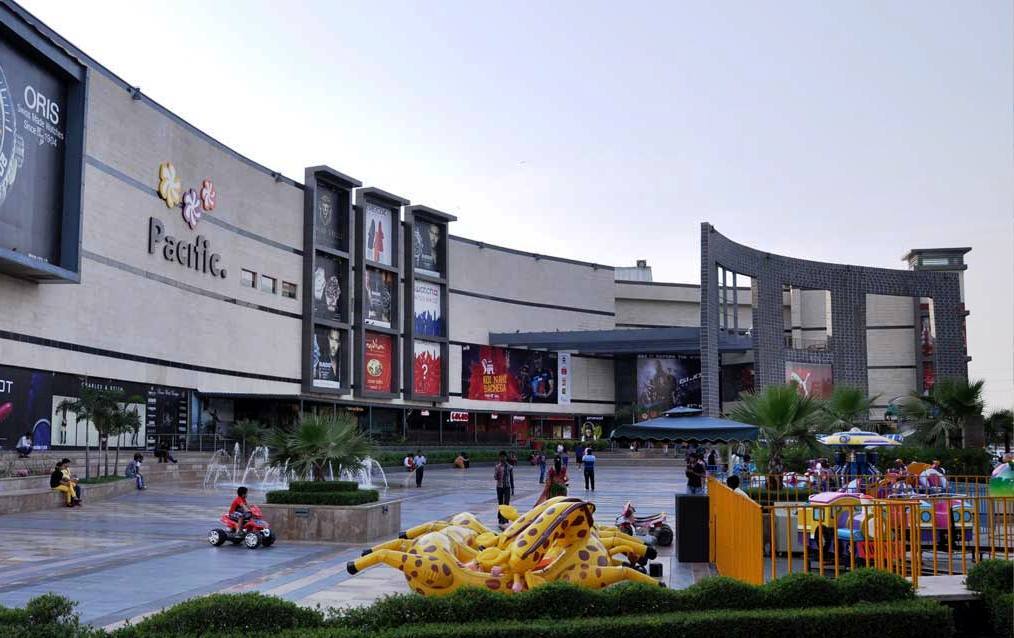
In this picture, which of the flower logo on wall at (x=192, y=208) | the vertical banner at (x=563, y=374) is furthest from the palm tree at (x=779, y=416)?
the vertical banner at (x=563, y=374)

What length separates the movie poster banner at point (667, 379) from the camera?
76.9 metres

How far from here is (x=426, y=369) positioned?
65.0 m

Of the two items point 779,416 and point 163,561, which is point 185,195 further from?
point 779,416

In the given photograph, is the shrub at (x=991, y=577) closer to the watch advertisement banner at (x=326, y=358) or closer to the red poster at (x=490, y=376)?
the watch advertisement banner at (x=326, y=358)

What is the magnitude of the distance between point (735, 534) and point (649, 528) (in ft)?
17.3

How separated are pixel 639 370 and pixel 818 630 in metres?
70.8

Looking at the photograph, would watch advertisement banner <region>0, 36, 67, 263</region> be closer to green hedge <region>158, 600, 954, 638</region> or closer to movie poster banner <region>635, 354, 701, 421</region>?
green hedge <region>158, 600, 954, 638</region>

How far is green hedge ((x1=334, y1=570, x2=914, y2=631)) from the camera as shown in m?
7.29

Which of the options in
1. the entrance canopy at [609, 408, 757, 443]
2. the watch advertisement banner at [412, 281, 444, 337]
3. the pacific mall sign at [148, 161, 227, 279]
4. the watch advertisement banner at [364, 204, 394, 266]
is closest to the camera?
the entrance canopy at [609, 408, 757, 443]

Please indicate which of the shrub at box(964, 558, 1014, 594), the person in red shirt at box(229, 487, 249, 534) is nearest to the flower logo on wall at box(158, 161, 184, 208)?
the person in red shirt at box(229, 487, 249, 534)

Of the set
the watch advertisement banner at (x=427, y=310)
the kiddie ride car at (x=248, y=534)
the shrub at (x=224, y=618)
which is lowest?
the kiddie ride car at (x=248, y=534)

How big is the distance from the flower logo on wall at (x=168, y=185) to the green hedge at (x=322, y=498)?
27486 mm

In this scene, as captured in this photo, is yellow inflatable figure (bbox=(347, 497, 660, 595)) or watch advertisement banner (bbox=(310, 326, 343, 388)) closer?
yellow inflatable figure (bbox=(347, 497, 660, 595))

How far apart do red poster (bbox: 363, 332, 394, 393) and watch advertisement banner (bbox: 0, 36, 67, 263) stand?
26775 mm
